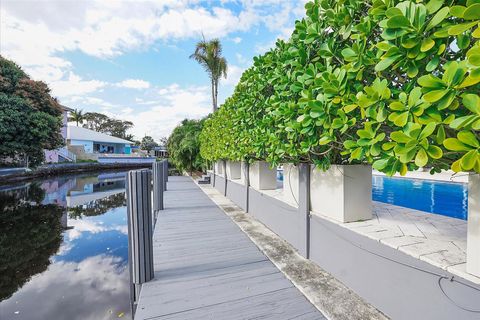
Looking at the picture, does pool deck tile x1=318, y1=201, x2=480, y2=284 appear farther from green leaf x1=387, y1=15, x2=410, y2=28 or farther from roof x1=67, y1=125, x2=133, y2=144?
roof x1=67, y1=125, x2=133, y2=144

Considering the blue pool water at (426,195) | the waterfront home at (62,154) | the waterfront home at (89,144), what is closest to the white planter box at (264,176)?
the blue pool water at (426,195)

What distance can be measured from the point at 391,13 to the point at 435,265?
1.96 meters

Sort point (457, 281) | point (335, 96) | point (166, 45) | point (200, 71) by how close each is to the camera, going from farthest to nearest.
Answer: point (200, 71) < point (166, 45) < point (335, 96) < point (457, 281)

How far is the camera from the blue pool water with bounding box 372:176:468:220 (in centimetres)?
898

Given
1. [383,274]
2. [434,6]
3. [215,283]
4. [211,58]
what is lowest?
[215,283]

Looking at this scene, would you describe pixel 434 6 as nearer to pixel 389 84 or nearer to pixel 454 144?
pixel 389 84

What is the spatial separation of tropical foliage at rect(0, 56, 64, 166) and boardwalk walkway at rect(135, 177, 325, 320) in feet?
56.6

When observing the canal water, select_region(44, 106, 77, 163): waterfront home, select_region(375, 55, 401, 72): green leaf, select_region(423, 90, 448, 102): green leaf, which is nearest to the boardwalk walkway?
the canal water

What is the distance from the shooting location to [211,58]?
60.3 feet

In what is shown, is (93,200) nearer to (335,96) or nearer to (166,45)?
(166,45)

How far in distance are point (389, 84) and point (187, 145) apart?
15.5 meters

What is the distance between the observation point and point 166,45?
604 inches

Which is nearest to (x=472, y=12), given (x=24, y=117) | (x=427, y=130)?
(x=427, y=130)

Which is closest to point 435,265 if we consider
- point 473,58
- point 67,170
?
point 473,58
